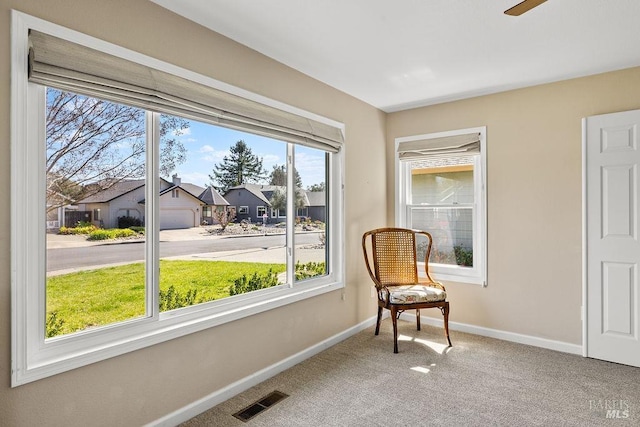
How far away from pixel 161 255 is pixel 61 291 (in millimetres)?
557

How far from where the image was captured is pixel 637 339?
3031 millimetres

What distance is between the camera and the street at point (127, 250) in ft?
6.11

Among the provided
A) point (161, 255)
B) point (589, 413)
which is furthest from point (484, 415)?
point (161, 255)

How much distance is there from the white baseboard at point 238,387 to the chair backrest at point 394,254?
0.78 metres

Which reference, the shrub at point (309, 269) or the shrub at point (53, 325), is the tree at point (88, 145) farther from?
the shrub at point (309, 269)

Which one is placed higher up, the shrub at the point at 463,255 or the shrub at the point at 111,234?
the shrub at the point at 111,234

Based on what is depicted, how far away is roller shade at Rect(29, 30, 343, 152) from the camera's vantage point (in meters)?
1.68

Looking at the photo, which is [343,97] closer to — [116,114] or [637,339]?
[116,114]

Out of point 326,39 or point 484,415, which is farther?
point 326,39

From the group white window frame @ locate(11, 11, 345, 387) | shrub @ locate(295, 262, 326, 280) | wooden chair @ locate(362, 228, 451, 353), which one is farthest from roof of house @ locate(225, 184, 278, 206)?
wooden chair @ locate(362, 228, 451, 353)

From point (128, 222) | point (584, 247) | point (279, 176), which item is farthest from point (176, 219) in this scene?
point (584, 247)

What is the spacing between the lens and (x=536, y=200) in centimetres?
354

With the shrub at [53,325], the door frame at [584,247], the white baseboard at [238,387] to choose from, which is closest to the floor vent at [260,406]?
the white baseboard at [238,387]

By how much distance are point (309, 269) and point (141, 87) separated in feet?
6.88
